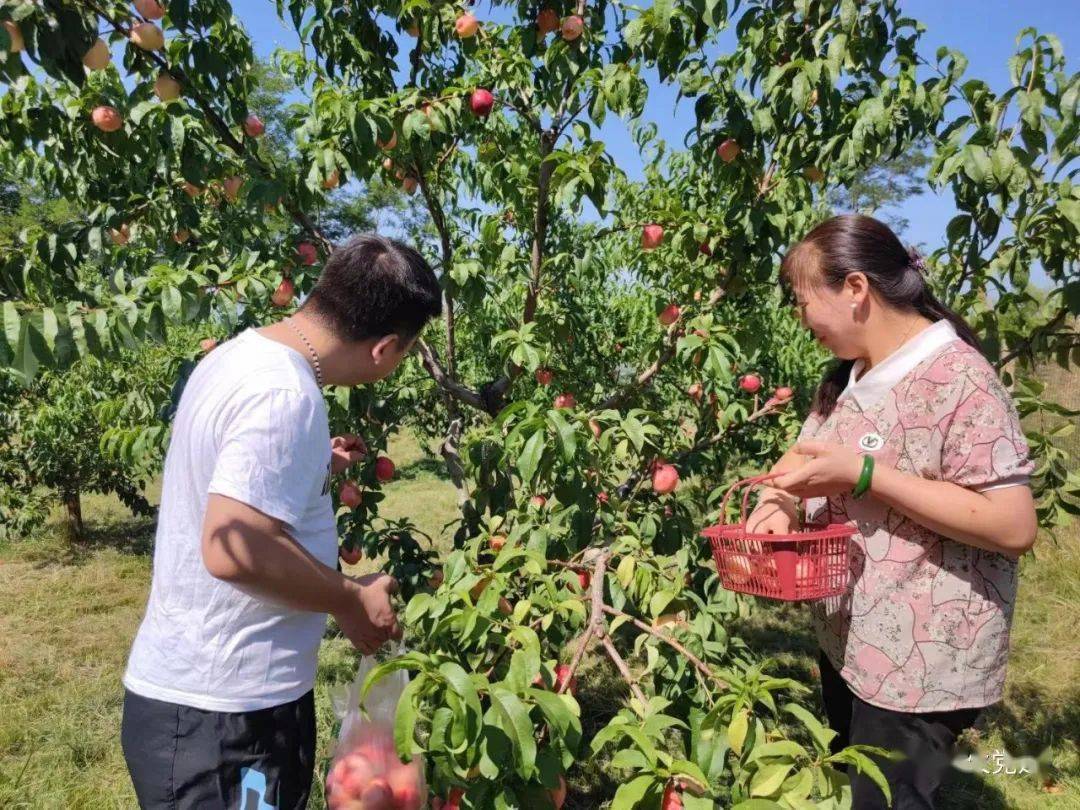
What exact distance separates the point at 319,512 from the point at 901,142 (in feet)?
6.75

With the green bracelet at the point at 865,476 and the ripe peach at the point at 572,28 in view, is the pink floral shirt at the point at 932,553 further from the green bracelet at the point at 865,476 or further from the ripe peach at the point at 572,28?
the ripe peach at the point at 572,28

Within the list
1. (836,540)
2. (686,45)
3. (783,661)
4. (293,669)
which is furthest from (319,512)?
(783,661)

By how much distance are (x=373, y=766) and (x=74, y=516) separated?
5.36 meters

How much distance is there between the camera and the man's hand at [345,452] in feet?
6.10

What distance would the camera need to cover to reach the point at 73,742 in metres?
Result: 2.88

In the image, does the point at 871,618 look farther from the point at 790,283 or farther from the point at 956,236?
the point at 956,236

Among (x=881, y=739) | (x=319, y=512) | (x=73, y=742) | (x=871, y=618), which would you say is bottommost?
(x=73, y=742)

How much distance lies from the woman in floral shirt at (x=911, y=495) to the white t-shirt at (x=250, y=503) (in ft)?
2.82

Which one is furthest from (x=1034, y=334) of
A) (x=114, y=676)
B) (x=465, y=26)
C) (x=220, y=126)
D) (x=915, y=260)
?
(x=114, y=676)

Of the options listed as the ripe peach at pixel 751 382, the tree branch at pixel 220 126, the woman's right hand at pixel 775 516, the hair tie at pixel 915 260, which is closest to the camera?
the hair tie at pixel 915 260

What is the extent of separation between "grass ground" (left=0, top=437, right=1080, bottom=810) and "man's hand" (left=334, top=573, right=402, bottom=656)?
4.49ft

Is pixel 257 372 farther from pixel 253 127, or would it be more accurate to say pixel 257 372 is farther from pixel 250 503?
pixel 253 127

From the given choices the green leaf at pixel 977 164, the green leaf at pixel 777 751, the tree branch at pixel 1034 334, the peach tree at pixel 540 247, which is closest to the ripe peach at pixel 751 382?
the peach tree at pixel 540 247

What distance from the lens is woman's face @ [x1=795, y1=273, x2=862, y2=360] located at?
1.45 meters
